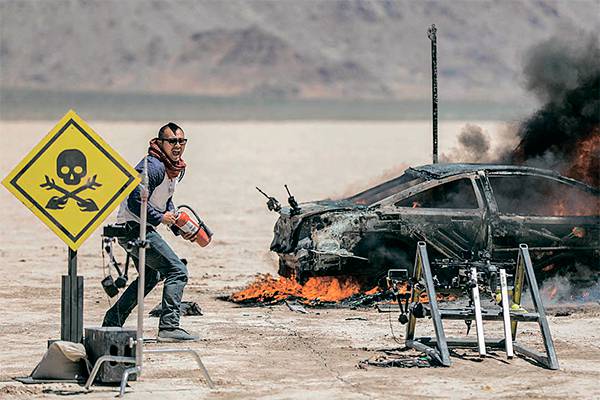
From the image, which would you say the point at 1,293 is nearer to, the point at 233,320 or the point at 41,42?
the point at 233,320

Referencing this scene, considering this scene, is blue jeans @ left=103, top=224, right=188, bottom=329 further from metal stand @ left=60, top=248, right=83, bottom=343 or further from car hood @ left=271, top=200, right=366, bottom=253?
car hood @ left=271, top=200, right=366, bottom=253

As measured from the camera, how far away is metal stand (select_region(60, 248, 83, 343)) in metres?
11.1

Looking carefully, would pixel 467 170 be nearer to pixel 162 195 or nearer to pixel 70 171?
pixel 162 195

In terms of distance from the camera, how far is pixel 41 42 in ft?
625

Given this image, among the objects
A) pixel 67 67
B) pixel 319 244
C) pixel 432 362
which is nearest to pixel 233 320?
pixel 319 244

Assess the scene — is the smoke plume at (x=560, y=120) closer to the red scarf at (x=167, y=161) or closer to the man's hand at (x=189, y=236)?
the man's hand at (x=189, y=236)

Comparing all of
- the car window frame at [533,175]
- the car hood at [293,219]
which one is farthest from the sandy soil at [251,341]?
the car window frame at [533,175]

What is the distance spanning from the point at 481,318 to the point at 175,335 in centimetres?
278

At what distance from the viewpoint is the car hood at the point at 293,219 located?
15.5 meters

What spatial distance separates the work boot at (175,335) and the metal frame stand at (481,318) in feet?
6.29

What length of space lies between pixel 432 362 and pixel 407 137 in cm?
5899

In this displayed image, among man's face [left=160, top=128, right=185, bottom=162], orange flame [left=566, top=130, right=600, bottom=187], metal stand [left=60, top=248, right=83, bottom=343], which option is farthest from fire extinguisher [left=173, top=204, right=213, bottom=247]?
orange flame [left=566, top=130, right=600, bottom=187]

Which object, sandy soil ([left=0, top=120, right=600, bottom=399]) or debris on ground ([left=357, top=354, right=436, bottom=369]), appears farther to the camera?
debris on ground ([left=357, top=354, right=436, bottom=369])

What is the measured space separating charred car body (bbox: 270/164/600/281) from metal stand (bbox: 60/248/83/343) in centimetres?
444
